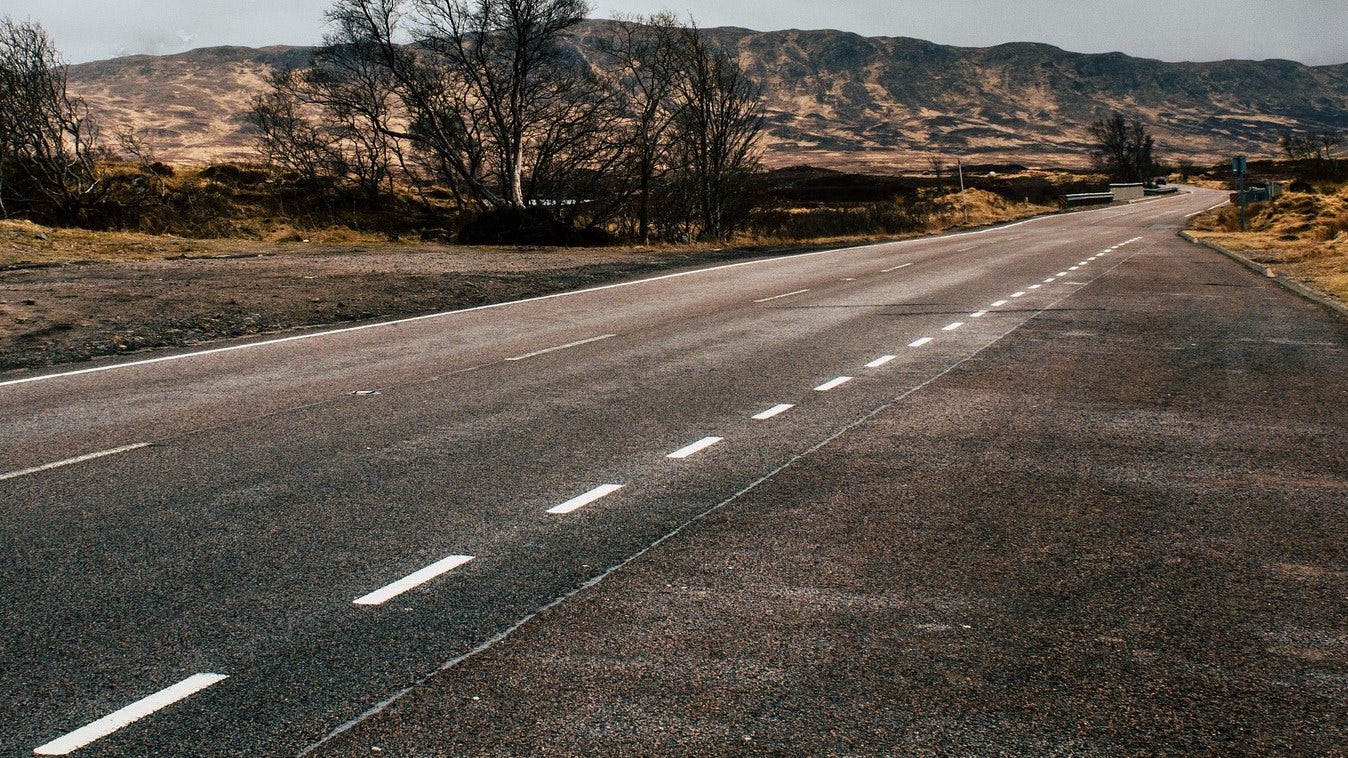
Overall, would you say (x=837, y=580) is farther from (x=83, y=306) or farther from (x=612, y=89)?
(x=612, y=89)

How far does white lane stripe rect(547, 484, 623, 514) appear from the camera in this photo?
19.4 ft

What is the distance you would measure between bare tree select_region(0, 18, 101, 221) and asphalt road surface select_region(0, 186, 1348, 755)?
2775cm

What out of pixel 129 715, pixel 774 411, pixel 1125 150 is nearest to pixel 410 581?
pixel 129 715

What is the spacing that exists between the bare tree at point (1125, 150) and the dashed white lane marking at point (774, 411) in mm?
146216

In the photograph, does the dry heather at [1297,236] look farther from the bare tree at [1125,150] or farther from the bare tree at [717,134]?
the bare tree at [1125,150]

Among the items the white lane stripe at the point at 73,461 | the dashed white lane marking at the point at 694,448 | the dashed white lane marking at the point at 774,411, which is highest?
the white lane stripe at the point at 73,461

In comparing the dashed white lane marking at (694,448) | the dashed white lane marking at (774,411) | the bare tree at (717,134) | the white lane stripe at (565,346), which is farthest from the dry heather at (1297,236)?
the bare tree at (717,134)

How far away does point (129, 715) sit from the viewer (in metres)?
3.56

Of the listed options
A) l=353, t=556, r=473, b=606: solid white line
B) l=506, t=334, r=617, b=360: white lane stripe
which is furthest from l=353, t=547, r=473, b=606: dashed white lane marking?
l=506, t=334, r=617, b=360: white lane stripe

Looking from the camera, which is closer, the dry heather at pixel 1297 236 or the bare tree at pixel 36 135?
the dry heather at pixel 1297 236

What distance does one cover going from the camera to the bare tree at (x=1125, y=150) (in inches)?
5738

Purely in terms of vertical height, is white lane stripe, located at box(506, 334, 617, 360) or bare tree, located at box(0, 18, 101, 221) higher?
bare tree, located at box(0, 18, 101, 221)

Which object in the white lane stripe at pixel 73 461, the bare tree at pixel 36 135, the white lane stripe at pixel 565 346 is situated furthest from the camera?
the bare tree at pixel 36 135

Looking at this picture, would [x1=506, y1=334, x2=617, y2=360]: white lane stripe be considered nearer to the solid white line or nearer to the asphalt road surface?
the asphalt road surface
